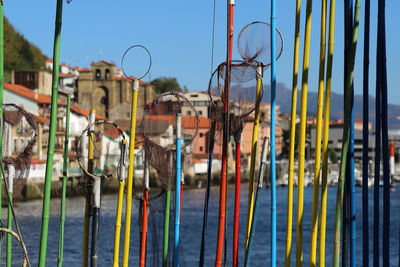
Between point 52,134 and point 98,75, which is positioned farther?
point 98,75

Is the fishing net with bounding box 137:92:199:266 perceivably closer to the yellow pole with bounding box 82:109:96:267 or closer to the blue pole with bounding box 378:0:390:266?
the yellow pole with bounding box 82:109:96:267

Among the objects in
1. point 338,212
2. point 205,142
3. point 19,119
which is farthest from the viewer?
point 205,142

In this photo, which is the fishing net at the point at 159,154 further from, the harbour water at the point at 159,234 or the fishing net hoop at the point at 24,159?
the fishing net hoop at the point at 24,159

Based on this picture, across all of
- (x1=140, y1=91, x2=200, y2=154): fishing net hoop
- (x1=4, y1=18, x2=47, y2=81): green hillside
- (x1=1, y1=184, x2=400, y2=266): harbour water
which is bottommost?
(x1=1, y1=184, x2=400, y2=266): harbour water

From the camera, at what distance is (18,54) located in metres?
95.9

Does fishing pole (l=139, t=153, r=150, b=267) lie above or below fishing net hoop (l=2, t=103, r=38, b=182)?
below

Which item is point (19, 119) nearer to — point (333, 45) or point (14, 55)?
point (333, 45)

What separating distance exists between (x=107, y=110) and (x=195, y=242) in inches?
2594

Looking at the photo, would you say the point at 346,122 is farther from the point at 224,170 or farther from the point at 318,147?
the point at 224,170

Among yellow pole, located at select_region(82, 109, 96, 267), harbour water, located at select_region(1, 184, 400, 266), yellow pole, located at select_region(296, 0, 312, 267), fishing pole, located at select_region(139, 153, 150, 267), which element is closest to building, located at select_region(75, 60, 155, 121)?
→ harbour water, located at select_region(1, 184, 400, 266)

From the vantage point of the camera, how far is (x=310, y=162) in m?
82.1

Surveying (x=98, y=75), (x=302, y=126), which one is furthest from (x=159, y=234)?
(x=98, y=75)

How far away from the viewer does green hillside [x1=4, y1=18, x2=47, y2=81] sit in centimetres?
9226

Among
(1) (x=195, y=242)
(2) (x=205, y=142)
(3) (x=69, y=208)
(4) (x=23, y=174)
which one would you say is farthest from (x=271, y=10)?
(2) (x=205, y=142)
